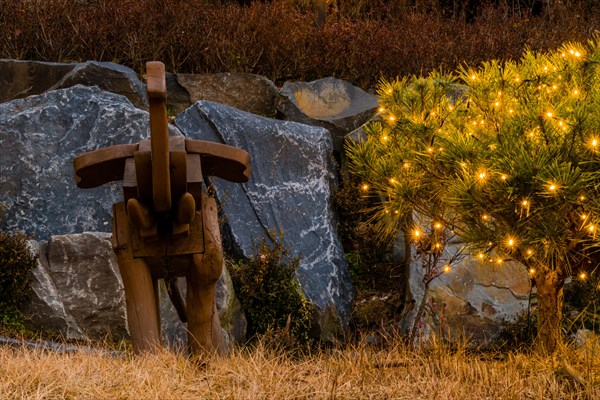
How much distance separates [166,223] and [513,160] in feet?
5.71

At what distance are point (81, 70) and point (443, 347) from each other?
5.78m

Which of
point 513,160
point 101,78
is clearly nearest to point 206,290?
point 513,160

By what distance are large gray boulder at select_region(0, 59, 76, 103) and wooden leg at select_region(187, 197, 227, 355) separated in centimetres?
543

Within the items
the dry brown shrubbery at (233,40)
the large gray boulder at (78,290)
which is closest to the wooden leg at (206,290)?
the large gray boulder at (78,290)

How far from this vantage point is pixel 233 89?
9625 millimetres

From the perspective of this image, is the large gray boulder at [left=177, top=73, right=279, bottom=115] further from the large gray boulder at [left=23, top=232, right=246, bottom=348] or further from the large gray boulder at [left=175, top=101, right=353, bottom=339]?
the large gray boulder at [left=23, top=232, right=246, bottom=348]

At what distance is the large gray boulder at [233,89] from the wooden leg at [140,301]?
18.4ft

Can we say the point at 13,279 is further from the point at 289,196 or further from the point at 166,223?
the point at 166,223

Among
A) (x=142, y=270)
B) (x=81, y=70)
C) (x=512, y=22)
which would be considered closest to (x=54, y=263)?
(x=81, y=70)

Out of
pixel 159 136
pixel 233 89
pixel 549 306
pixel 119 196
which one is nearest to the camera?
pixel 159 136

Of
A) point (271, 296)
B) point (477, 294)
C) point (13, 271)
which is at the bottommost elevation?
point (477, 294)

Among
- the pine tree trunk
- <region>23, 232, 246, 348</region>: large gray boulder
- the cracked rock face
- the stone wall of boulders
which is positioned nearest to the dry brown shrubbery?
the stone wall of boulders

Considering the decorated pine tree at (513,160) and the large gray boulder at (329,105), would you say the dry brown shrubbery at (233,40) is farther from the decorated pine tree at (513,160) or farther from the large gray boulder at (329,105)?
the decorated pine tree at (513,160)

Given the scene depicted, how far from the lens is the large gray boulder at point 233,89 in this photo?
959cm
